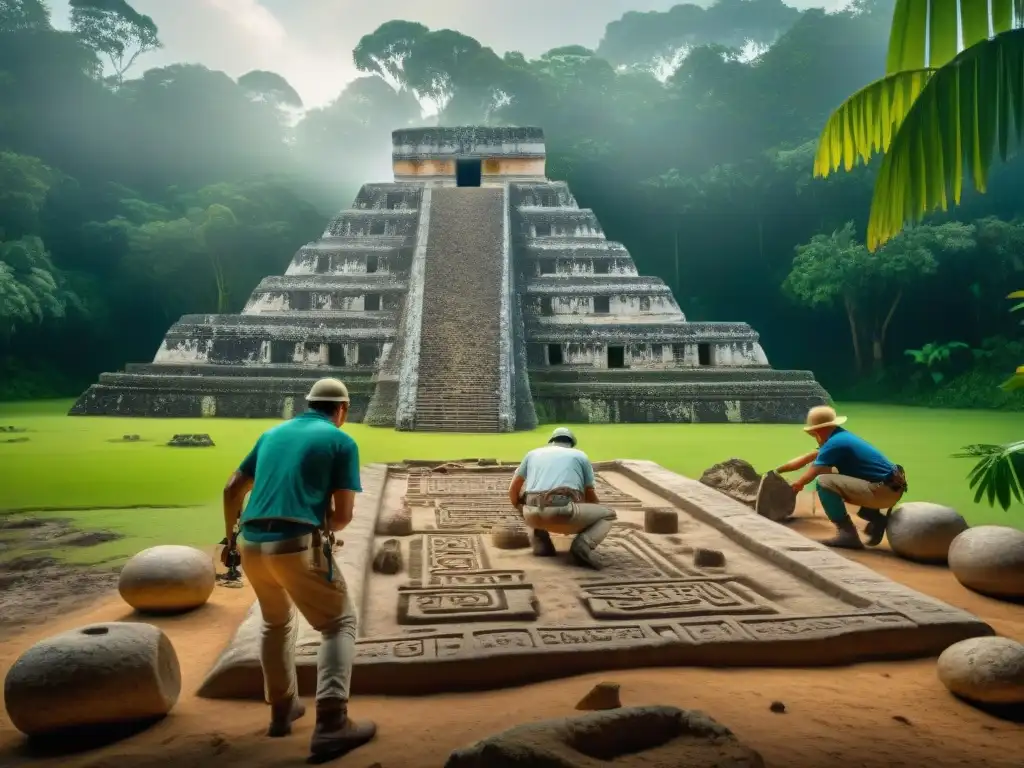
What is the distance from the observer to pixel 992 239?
20.6 m

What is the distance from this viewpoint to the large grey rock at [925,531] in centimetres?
463

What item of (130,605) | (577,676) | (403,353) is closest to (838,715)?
(577,676)

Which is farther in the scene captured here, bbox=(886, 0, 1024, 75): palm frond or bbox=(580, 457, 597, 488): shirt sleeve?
bbox=(580, 457, 597, 488): shirt sleeve

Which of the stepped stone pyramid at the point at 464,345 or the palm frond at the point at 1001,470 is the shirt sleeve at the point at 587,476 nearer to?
the palm frond at the point at 1001,470

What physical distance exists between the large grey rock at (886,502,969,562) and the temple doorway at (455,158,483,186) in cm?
2174

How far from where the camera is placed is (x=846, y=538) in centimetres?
505

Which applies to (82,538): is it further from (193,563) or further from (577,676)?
(577,676)

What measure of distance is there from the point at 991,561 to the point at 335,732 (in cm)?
349

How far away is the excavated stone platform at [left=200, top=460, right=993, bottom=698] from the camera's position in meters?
2.87

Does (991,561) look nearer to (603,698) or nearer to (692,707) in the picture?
(692,707)

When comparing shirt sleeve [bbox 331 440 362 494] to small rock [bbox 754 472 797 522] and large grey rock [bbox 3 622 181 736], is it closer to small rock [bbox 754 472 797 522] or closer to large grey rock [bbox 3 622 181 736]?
large grey rock [bbox 3 622 181 736]

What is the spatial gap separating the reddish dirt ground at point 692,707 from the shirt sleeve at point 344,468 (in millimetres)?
815

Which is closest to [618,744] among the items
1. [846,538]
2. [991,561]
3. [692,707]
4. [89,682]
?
[692,707]

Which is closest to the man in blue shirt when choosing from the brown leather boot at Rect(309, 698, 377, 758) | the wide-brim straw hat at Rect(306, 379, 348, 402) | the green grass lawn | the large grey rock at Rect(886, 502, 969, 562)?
the large grey rock at Rect(886, 502, 969, 562)
